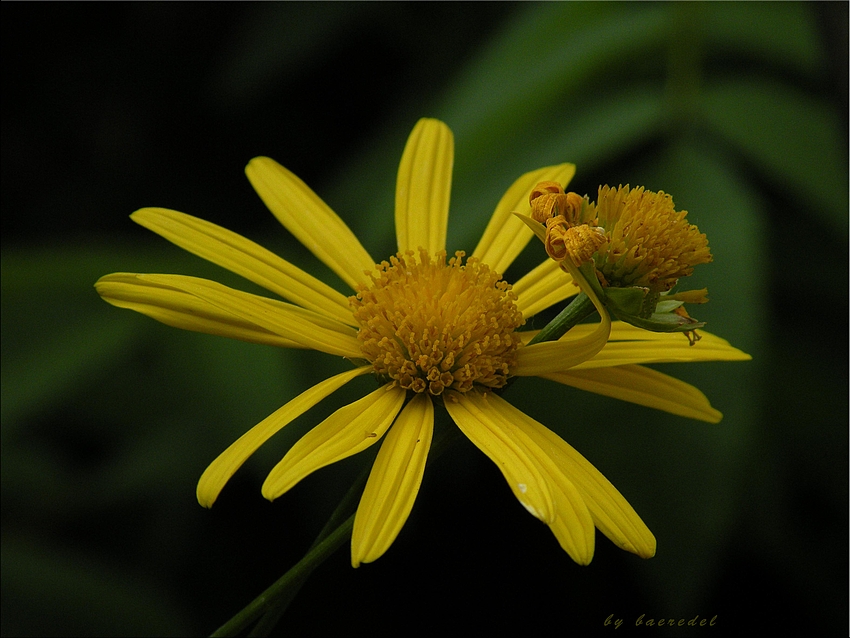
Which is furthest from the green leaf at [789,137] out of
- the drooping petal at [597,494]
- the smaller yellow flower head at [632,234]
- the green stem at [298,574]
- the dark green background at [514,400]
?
the green stem at [298,574]

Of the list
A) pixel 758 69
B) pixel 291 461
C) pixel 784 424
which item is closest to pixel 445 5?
pixel 758 69

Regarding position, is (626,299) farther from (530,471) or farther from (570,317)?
(530,471)

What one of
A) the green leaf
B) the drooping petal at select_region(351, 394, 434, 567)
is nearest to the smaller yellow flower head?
the drooping petal at select_region(351, 394, 434, 567)

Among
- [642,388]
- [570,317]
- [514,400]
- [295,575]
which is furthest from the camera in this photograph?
[514,400]

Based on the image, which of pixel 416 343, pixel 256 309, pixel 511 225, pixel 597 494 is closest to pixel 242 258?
pixel 256 309

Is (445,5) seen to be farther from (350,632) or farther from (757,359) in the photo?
(350,632)

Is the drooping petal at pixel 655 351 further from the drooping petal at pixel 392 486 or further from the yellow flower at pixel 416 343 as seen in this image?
the drooping petal at pixel 392 486
